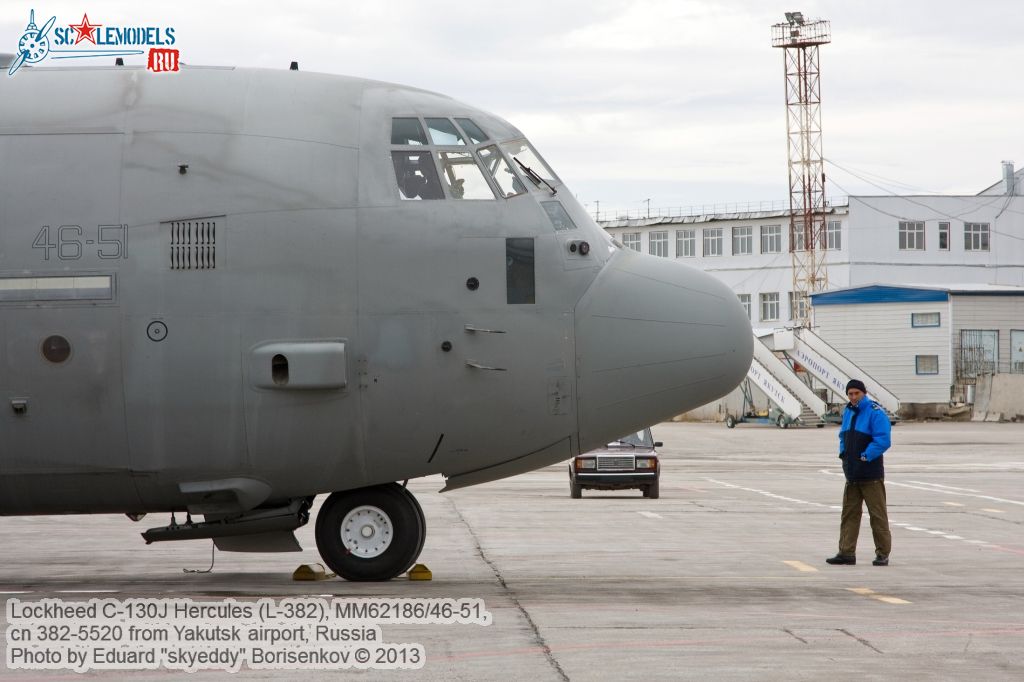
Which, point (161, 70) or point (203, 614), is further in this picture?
point (161, 70)

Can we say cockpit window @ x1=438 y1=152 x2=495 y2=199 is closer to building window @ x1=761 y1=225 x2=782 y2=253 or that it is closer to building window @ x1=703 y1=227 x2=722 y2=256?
building window @ x1=761 y1=225 x2=782 y2=253

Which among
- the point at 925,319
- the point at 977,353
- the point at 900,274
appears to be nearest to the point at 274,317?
the point at 925,319

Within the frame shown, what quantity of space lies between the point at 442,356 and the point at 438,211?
138cm

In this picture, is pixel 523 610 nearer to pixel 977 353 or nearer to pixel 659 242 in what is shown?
pixel 977 353

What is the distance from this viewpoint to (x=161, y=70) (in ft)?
45.1

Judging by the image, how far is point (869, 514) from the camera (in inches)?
632

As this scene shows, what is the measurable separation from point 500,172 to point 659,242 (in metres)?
95.1

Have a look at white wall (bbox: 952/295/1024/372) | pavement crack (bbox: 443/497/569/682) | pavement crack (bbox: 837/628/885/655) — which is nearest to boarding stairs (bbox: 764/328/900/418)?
white wall (bbox: 952/295/1024/372)

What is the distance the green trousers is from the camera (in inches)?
627

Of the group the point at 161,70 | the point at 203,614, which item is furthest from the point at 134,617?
the point at 161,70

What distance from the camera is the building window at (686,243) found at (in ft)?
348

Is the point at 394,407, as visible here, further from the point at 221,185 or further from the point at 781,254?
the point at 781,254

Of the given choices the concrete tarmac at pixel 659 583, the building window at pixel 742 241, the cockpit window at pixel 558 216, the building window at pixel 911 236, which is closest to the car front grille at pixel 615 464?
the concrete tarmac at pixel 659 583

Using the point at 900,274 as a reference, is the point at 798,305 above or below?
below
